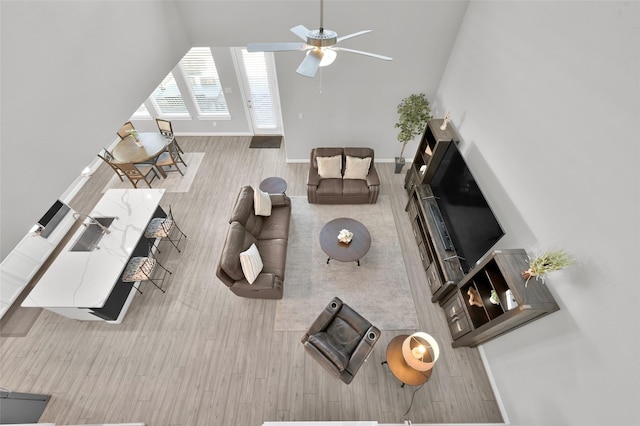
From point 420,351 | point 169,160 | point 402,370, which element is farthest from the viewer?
point 169,160

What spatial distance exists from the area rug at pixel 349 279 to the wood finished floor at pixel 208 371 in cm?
16

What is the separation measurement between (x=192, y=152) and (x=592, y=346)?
766 centimetres

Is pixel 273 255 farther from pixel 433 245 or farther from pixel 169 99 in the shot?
pixel 169 99

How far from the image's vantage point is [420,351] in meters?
2.99

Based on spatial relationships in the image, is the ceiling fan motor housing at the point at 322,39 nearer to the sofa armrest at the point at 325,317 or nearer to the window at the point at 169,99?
the sofa armrest at the point at 325,317

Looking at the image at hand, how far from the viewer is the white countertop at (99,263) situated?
134 inches

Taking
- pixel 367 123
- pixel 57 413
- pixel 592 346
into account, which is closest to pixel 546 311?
pixel 592 346

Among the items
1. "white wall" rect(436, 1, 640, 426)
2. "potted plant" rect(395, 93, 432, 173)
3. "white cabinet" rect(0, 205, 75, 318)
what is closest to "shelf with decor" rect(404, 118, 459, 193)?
"potted plant" rect(395, 93, 432, 173)

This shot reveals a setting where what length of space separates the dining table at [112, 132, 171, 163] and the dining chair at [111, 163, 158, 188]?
0.14m

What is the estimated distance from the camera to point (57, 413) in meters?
3.26

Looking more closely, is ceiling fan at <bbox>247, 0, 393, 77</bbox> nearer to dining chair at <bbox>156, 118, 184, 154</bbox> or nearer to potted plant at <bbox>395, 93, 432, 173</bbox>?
potted plant at <bbox>395, 93, 432, 173</bbox>

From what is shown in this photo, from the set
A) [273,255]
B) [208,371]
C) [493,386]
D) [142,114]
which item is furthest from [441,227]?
[142,114]

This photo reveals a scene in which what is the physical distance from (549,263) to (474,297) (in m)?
1.18

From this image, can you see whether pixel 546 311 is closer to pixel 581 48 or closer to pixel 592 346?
pixel 592 346
